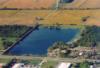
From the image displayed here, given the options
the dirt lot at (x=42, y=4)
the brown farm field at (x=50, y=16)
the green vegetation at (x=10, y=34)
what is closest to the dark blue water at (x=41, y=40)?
the green vegetation at (x=10, y=34)

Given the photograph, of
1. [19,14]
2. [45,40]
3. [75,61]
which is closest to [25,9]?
[19,14]

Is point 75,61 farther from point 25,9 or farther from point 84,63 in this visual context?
point 25,9

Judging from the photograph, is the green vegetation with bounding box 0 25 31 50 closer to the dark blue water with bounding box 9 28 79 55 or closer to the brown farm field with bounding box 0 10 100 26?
the dark blue water with bounding box 9 28 79 55

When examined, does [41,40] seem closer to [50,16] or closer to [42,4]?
[50,16]

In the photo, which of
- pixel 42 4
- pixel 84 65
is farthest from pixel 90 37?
pixel 42 4

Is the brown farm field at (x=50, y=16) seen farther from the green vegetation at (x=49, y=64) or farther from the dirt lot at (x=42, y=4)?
the green vegetation at (x=49, y=64)
